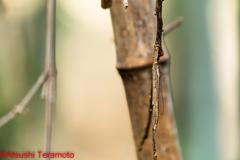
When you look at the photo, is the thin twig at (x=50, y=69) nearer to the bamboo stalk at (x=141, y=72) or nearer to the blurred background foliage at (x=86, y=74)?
the bamboo stalk at (x=141, y=72)

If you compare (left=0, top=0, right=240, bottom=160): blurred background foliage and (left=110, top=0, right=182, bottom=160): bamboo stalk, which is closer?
(left=110, top=0, right=182, bottom=160): bamboo stalk

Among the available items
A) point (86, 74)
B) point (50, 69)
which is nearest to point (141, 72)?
point (50, 69)

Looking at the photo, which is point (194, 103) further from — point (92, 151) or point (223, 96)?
point (92, 151)

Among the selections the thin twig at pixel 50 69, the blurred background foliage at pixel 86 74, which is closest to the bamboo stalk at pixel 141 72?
the thin twig at pixel 50 69

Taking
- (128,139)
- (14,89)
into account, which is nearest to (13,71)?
(14,89)

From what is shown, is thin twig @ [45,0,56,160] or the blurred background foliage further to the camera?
the blurred background foliage

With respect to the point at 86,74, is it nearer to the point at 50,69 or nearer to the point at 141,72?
the point at 50,69

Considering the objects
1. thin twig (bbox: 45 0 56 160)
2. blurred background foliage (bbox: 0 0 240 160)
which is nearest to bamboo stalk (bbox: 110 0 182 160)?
thin twig (bbox: 45 0 56 160)

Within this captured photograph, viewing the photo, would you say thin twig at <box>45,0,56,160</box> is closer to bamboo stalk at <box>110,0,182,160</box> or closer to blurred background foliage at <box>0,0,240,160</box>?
bamboo stalk at <box>110,0,182,160</box>
